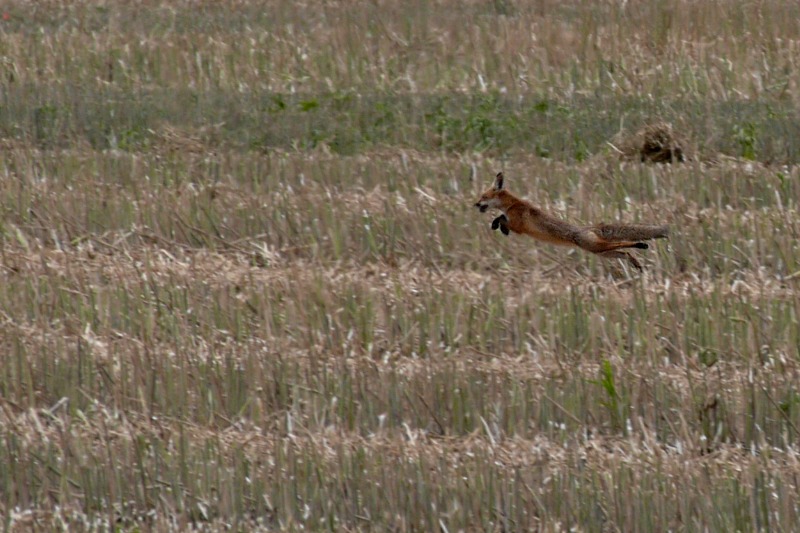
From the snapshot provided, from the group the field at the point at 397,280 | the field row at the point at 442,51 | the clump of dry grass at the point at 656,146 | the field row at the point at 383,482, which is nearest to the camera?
the field row at the point at 383,482

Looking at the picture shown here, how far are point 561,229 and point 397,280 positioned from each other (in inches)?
38.8

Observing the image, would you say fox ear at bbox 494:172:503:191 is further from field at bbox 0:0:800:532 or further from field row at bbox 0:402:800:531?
field row at bbox 0:402:800:531

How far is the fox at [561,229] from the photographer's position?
6.98 metres

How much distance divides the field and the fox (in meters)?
0.28

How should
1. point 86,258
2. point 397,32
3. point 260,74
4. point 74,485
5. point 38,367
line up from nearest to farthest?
point 74,485
point 38,367
point 86,258
point 260,74
point 397,32

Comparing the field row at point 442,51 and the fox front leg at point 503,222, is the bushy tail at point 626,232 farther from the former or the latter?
the field row at point 442,51

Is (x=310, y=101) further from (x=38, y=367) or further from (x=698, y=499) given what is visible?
(x=698, y=499)

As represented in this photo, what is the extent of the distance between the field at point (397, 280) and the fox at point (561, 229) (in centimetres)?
28

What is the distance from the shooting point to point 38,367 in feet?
21.2

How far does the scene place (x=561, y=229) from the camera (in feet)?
23.2

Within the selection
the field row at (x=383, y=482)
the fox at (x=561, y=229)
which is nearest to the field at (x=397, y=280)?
the field row at (x=383, y=482)

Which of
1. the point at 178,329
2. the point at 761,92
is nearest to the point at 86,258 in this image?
the point at 178,329

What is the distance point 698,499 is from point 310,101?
7.14 meters

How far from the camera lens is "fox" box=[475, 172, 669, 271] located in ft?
22.9
